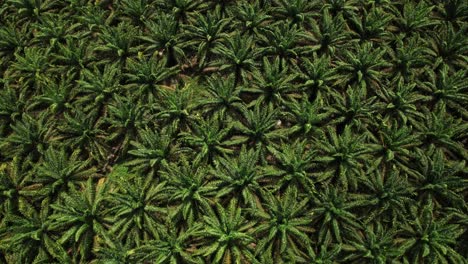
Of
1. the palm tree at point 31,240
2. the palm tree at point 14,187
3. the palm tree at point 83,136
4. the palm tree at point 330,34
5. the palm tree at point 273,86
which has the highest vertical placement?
the palm tree at point 330,34

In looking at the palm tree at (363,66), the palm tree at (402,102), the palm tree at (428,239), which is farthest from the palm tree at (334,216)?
the palm tree at (363,66)

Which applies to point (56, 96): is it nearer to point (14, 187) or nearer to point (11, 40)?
point (14, 187)

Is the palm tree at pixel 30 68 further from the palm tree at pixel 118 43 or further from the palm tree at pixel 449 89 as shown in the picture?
the palm tree at pixel 449 89

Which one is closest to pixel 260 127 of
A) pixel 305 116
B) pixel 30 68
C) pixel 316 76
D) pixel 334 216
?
pixel 305 116

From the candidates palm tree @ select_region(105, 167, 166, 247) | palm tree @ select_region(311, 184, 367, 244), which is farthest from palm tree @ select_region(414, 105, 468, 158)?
palm tree @ select_region(105, 167, 166, 247)

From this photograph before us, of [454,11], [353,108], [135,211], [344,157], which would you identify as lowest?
[135,211]

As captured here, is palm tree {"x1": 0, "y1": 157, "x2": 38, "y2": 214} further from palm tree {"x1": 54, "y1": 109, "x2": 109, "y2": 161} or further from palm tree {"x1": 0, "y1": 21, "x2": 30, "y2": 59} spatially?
palm tree {"x1": 0, "y1": 21, "x2": 30, "y2": 59}
